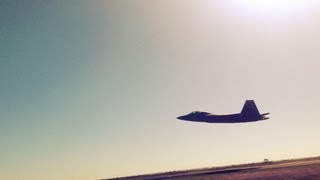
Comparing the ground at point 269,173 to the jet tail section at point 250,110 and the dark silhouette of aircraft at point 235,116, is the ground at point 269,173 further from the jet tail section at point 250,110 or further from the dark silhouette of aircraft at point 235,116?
the jet tail section at point 250,110

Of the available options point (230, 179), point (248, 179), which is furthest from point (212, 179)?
point (248, 179)

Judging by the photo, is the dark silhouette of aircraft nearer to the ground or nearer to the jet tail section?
the jet tail section

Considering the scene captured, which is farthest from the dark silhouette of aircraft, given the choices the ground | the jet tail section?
the ground

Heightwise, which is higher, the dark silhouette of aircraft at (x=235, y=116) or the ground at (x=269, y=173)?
the dark silhouette of aircraft at (x=235, y=116)

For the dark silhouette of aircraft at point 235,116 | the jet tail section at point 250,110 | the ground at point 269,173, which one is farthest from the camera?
the jet tail section at point 250,110

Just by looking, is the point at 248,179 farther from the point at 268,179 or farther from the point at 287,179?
the point at 287,179

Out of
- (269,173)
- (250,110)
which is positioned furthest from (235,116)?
(269,173)

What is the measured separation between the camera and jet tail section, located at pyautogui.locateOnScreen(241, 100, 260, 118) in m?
59.3

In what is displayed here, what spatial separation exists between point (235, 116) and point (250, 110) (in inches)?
121

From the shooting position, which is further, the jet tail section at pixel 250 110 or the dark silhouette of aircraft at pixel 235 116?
the jet tail section at pixel 250 110

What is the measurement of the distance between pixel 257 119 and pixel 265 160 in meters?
83.4

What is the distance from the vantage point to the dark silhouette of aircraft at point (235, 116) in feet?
187

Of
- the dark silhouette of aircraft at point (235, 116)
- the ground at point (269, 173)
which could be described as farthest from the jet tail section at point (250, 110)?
the ground at point (269, 173)

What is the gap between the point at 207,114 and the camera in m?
57.5
